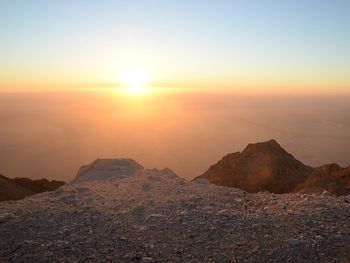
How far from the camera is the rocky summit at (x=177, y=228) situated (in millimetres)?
6906

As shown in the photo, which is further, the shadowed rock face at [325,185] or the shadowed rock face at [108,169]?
the shadowed rock face at [325,185]

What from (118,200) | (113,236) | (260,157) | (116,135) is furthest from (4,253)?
(116,135)

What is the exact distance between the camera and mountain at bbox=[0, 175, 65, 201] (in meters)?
21.3

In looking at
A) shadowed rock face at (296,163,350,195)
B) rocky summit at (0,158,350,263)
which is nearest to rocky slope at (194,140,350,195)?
shadowed rock face at (296,163,350,195)

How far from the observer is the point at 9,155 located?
108 metres

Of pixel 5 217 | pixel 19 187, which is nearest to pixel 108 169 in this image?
pixel 19 187

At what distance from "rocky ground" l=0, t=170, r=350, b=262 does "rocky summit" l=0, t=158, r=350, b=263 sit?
2 centimetres

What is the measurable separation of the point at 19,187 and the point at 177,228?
729 inches

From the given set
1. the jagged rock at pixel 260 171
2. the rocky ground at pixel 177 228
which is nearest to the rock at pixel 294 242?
the rocky ground at pixel 177 228

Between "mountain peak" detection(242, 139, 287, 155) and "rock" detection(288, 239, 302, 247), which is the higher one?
"rock" detection(288, 239, 302, 247)

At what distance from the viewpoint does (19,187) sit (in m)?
24.0

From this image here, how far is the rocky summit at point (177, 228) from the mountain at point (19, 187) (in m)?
12.0

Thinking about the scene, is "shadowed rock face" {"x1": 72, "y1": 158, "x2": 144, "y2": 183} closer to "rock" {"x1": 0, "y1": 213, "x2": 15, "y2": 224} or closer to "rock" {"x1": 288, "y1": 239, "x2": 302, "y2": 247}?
"rock" {"x1": 0, "y1": 213, "x2": 15, "y2": 224}

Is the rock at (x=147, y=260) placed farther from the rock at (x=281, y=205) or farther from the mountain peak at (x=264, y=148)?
the mountain peak at (x=264, y=148)
